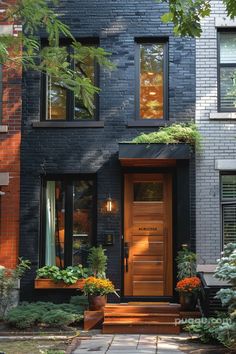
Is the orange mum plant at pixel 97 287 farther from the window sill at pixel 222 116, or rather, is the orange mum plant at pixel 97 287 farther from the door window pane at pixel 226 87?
the door window pane at pixel 226 87

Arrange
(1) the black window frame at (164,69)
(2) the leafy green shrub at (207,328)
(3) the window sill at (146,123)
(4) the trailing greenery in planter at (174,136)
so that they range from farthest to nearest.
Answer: (1) the black window frame at (164,69) < (3) the window sill at (146,123) < (4) the trailing greenery in planter at (174,136) < (2) the leafy green shrub at (207,328)

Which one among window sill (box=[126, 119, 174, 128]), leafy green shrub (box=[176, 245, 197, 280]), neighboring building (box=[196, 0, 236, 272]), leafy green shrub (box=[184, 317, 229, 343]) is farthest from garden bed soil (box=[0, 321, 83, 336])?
window sill (box=[126, 119, 174, 128])

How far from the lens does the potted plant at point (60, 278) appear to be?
1222cm

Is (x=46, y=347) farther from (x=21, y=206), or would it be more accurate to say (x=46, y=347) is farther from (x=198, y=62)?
(x=198, y=62)

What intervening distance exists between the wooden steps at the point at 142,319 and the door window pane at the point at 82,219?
1514mm

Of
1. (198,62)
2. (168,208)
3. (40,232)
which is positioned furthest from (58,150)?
(198,62)

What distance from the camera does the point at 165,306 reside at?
11.5 meters

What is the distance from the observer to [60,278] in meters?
12.2

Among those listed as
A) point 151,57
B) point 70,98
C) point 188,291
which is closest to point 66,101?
point 70,98

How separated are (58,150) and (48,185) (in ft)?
2.66

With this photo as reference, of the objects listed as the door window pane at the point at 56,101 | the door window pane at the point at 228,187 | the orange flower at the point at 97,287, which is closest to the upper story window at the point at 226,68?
the door window pane at the point at 228,187

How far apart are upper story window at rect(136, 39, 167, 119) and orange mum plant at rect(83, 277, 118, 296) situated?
3.68m

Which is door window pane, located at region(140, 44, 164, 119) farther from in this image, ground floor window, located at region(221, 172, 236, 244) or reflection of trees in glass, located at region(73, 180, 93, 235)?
ground floor window, located at region(221, 172, 236, 244)

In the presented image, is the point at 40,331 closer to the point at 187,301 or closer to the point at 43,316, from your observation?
the point at 43,316
